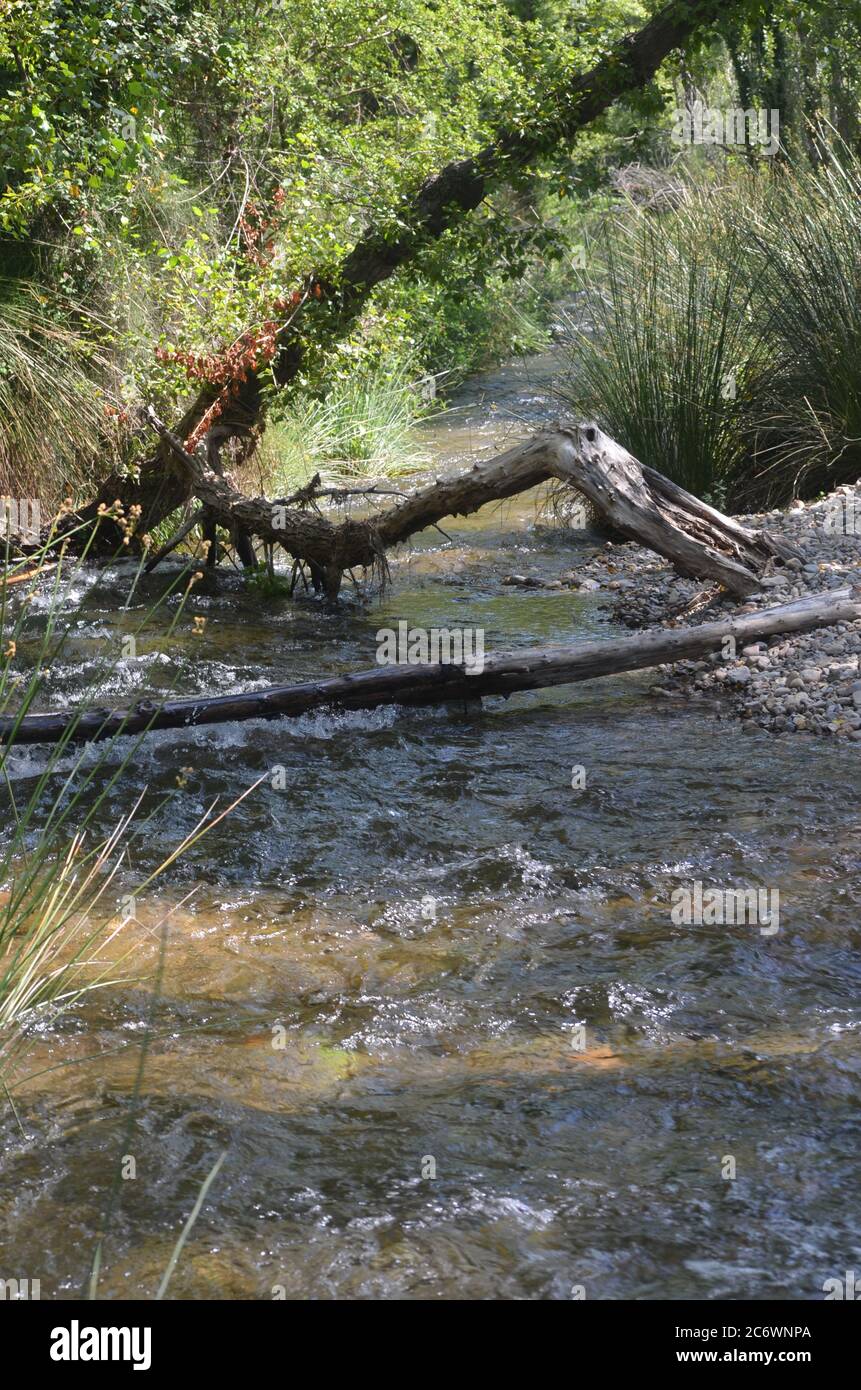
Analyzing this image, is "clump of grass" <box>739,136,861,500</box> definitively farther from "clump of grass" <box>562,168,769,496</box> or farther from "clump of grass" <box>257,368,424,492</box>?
"clump of grass" <box>257,368,424,492</box>

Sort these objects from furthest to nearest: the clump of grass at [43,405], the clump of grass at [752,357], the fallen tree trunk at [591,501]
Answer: the clump of grass at [43,405]
the clump of grass at [752,357]
the fallen tree trunk at [591,501]

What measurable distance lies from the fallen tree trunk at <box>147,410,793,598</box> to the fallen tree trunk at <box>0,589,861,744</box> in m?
0.50

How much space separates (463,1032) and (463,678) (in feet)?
7.46

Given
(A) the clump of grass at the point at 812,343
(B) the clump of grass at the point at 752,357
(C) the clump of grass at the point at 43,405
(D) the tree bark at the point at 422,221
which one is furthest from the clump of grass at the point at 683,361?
(C) the clump of grass at the point at 43,405

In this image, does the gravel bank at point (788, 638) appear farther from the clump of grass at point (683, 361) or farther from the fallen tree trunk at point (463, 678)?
the clump of grass at point (683, 361)

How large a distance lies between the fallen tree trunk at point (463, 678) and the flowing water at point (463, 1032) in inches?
7.0

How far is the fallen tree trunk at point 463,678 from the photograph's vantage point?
14.7 ft

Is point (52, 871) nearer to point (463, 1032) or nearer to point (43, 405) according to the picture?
point (463, 1032)

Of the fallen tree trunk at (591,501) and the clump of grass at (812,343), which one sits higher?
the clump of grass at (812,343)

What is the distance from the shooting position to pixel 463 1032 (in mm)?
2957

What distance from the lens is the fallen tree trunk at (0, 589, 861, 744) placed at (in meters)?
4.48

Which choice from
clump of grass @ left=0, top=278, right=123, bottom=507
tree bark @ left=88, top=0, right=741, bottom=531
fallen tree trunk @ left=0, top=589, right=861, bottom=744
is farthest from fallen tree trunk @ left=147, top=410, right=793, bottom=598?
clump of grass @ left=0, top=278, right=123, bottom=507

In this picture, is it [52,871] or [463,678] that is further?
[463,678]

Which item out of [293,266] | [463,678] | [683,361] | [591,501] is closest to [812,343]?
[683,361]
